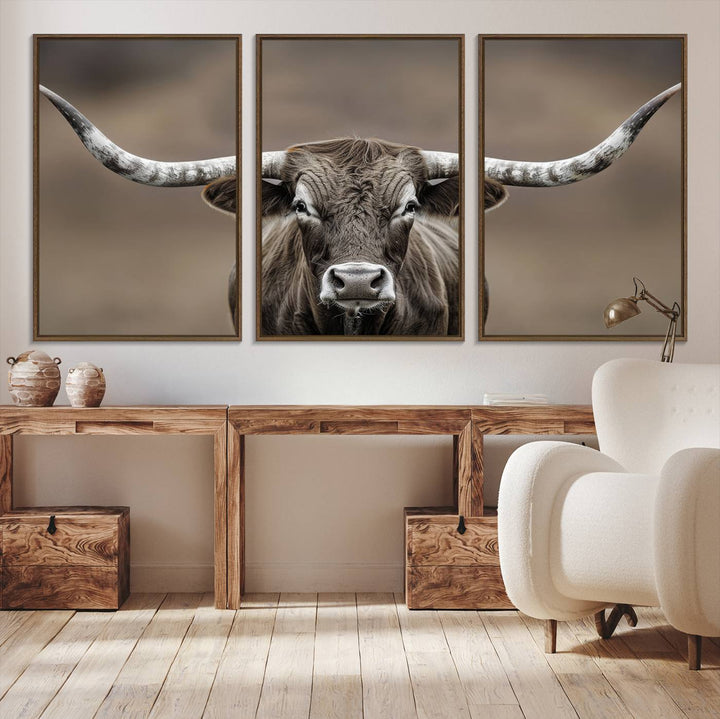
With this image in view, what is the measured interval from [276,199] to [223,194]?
0.70ft

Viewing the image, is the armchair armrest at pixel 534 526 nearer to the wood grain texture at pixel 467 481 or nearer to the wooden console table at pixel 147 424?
the wood grain texture at pixel 467 481

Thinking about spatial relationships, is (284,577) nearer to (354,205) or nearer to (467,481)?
(467,481)

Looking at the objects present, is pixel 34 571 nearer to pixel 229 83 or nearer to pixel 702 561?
pixel 229 83

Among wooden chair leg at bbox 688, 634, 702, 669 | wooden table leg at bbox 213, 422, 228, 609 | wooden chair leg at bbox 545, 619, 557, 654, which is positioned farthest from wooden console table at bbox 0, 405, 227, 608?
wooden chair leg at bbox 688, 634, 702, 669

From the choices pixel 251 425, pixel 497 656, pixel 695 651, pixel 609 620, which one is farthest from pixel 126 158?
pixel 695 651

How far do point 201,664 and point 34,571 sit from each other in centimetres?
91

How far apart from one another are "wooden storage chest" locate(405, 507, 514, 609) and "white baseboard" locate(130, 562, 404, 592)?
37cm

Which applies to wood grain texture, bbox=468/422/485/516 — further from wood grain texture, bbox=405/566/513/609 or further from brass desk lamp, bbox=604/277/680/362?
brass desk lamp, bbox=604/277/680/362

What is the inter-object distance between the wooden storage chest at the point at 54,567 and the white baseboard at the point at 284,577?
34 centimetres

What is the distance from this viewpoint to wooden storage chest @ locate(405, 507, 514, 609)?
302 centimetres

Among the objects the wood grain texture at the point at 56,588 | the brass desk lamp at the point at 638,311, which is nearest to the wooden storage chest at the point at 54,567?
the wood grain texture at the point at 56,588

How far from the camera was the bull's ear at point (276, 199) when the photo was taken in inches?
135

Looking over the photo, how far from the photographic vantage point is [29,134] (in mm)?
3412

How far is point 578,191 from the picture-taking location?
3424 millimetres
